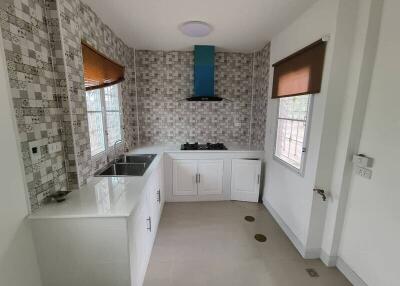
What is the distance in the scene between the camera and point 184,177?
3010mm

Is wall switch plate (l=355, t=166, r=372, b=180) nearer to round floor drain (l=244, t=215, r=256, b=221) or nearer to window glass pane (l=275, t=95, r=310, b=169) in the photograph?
window glass pane (l=275, t=95, r=310, b=169)

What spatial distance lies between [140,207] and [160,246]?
78 centimetres

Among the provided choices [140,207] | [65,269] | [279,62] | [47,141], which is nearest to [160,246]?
[140,207]

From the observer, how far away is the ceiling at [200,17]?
5.96 ft

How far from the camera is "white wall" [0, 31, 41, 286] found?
1.01m

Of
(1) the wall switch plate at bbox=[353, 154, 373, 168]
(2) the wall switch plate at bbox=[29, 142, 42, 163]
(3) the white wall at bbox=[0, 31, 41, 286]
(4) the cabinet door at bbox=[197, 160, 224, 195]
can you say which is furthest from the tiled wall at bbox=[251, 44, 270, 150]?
(3) the white wall at bbox=[0, 31, 41, 286]

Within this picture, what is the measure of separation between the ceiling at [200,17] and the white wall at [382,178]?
85 centimetres

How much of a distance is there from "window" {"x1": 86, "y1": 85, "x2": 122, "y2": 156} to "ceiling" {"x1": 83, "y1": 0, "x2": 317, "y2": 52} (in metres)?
0.82

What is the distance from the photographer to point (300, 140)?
2.12m

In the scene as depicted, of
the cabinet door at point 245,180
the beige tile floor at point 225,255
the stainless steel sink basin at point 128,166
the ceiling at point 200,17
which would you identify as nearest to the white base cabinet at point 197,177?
the cabinet door at point 245,180

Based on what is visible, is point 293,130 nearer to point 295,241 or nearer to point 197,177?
point 295,241

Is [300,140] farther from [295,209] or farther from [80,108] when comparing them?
[80,108]

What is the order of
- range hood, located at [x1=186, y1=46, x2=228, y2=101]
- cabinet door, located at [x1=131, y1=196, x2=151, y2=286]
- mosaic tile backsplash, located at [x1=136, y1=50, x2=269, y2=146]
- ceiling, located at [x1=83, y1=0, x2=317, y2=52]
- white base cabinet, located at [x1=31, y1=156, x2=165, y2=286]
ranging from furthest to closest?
mosaic tile backsplash, located at [x1=136, y1=50, x2=269, y2=146] → range hood, located at [x1=186, y1=46, x2=228, y2=101] → ceiling, located at [x1=83, y1=0, x2=317, y2=52] → cabinet door, located at [x1=131, y1=196, x2=151, y2=286] → white base cabinet, located at [x1=31, y1=156, x2=165, y2=286]

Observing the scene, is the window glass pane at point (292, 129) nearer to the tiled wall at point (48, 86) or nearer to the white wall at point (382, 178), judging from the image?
the white wall at point (382, 178)
